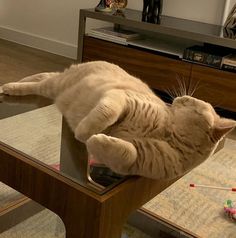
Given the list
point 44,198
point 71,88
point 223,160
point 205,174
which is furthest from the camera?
point 223,160

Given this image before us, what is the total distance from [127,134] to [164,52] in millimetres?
1725

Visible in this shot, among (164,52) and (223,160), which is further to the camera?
(164,52)

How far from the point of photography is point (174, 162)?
3.13ft

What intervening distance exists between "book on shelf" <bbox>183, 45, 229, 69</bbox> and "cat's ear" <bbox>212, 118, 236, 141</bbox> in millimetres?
1532

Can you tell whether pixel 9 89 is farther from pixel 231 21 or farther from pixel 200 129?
pixel 231 21

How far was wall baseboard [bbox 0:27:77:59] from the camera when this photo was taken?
11.7 ft

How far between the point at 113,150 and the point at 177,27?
1819 mm

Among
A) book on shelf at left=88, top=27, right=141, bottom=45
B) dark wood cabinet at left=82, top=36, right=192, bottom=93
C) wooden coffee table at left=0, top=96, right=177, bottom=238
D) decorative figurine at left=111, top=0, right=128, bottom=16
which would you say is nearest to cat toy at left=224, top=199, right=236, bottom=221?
wooden coffee table at left=0, top=96, right=177, bottom=238

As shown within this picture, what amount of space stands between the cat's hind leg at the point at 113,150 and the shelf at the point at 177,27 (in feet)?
5.24

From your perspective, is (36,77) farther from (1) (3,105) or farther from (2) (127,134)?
(2) (127,134)

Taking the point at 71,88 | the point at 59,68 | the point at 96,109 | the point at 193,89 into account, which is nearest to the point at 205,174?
the point at 193,89

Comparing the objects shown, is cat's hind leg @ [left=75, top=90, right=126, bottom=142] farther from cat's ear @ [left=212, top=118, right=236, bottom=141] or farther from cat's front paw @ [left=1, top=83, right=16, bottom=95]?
cat's front paw @ [left=1, top=83, right=16, bottom=95]

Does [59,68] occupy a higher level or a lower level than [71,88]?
lower

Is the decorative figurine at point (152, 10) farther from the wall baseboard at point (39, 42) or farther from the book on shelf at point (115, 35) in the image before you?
the wall baseboard at point (39, 42)
